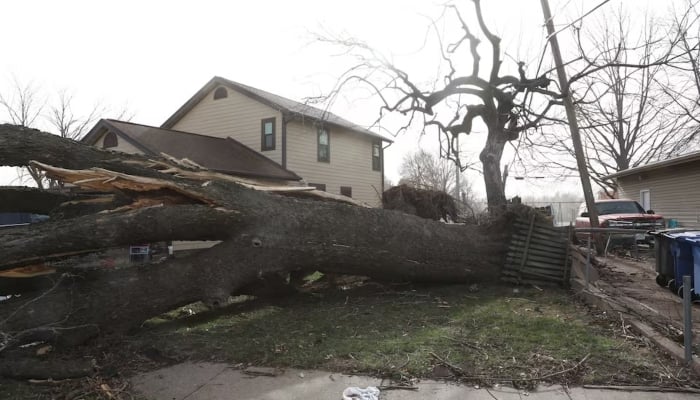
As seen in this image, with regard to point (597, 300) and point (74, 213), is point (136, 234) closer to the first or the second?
point (74, 213)

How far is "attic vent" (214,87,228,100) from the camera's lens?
20.2 meters

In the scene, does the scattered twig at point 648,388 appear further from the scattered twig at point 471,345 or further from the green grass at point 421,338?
the scattered twig at point 471,345

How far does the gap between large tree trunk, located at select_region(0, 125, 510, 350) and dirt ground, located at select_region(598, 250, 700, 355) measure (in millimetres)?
2394

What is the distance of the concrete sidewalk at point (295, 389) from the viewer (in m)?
3.40

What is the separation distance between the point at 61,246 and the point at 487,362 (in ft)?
14.7

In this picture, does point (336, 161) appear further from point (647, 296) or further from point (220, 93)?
point (647, 296)

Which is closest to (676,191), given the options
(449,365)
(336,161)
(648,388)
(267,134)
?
(336,161)

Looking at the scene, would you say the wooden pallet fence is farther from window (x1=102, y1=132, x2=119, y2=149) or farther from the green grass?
window (x1=102, y1=132, x2=119, y2=149)

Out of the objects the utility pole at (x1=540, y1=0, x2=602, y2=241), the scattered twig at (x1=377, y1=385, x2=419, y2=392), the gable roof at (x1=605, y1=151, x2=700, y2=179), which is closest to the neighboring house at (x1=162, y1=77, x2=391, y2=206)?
the utility pole at (x1=540, y1=0, x2=602, y2=241)

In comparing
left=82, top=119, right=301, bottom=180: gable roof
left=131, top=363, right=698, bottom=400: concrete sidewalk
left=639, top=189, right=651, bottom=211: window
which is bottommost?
left=131, top=363, right=698, bottom=400: concrete sidewalk

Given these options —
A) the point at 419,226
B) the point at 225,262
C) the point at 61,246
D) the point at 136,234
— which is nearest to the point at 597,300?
the point at 419,226

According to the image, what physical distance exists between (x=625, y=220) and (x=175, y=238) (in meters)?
12.8

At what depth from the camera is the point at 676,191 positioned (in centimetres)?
1759

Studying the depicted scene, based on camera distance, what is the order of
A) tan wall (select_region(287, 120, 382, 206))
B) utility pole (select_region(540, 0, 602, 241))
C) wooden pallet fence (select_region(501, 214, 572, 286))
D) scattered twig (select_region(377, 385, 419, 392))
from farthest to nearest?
tan wall (select_region(287, 120, 382, 206))
utility pole (select_region(540, 0, 602, 241))
wooden pallet fence (select_region(501, 214, 572, 286))
scattered twig (select_region(377, 385, 419, 392))
